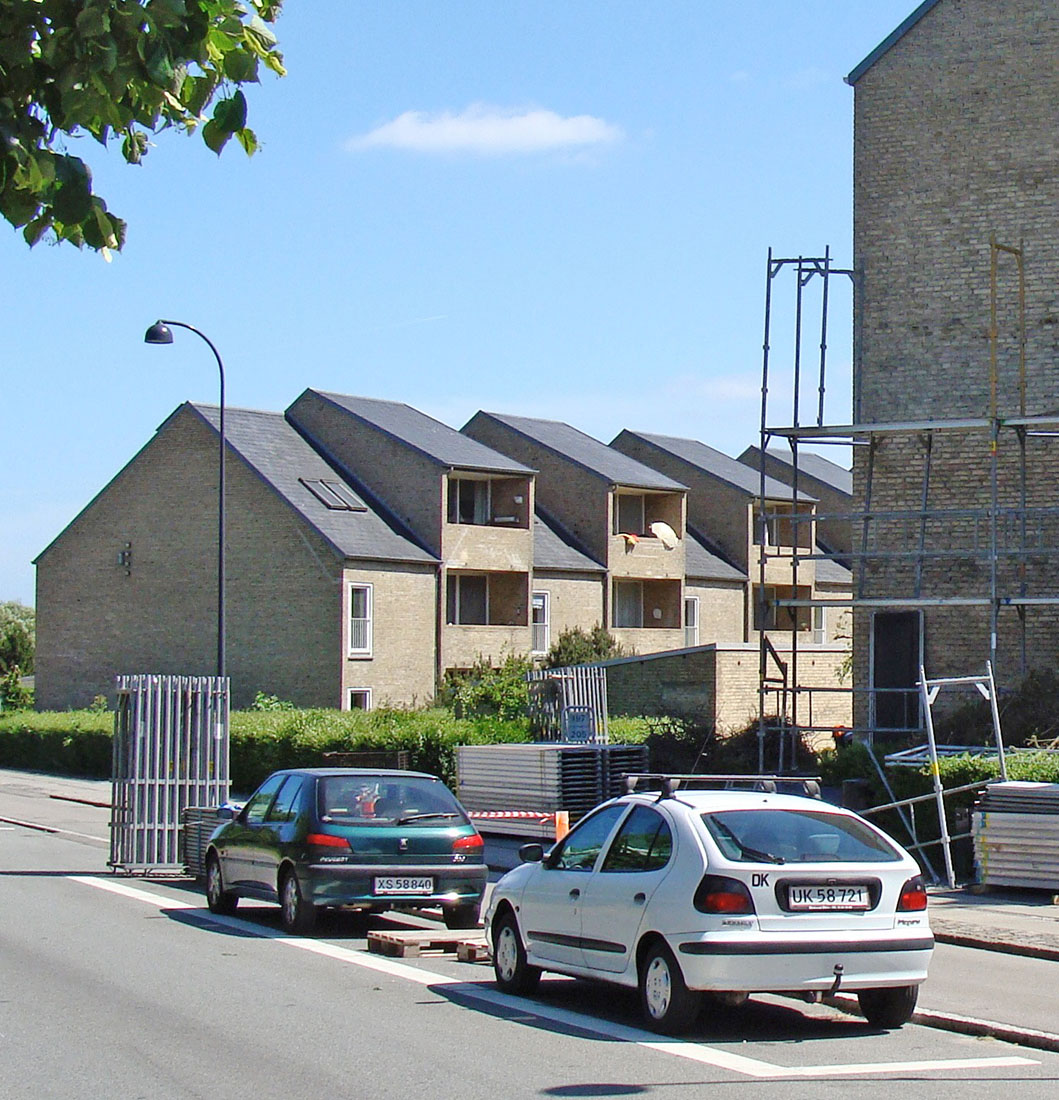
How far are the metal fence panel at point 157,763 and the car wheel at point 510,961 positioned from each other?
29.8ft

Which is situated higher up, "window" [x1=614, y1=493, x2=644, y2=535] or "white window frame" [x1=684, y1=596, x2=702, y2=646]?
"window" [x1=614, y1=493, x2=644, y2=535]

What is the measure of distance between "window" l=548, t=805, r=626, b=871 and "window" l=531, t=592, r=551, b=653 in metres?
39.5

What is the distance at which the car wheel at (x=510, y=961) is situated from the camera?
11367mm

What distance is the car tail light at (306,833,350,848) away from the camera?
14602 millimetres

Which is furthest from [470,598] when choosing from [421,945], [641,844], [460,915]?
[641,844]

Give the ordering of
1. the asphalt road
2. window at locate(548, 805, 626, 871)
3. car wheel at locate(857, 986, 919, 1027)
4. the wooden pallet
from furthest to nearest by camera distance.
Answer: the wooden pallet, window at locate(548, 805, 626, 871), car wheel at locate(857, 986, 919, 1027), the asphalt road

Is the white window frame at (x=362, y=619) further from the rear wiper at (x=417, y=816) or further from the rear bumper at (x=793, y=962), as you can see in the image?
the rear bumper at (x=793, y=962)

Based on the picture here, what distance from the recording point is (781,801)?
34.4 ft

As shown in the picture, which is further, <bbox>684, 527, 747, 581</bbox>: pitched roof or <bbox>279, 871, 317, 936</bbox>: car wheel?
<bbox>684, 527, 747, 581</bbox>: pitched roof

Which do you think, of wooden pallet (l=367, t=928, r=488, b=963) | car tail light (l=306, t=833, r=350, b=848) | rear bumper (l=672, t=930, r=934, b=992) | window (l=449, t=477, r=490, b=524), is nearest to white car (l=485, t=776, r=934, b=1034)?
rear bumper (l=672, t=930, r=934, b=992)

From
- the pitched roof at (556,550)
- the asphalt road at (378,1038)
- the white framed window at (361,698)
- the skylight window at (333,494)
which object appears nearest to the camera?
the asphalt road at (378,1038)

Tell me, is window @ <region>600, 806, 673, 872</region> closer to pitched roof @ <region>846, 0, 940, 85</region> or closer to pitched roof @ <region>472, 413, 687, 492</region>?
pitched roof @ <region>846, 0, 940, 85</region>

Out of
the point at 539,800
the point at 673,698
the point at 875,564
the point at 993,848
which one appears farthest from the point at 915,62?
the point at 673,698

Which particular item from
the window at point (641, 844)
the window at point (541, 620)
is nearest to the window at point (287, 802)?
the window at point (641, 844)
